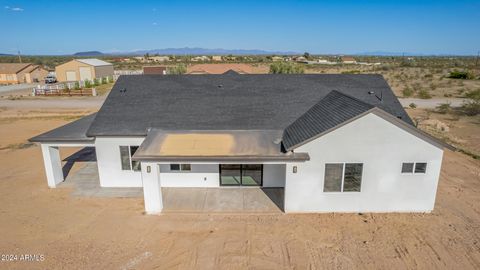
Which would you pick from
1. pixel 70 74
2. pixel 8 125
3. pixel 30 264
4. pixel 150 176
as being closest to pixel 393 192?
pixel 150 176

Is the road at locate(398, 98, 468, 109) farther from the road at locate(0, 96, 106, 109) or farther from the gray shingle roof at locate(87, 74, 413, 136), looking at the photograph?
the road at locate(0, 96, 106, 109)

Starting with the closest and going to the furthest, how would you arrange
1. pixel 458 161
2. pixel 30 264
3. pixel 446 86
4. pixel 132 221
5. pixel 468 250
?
pixel 30 264 < pixel 468 250 < pixel 132 221 < pixel 458 161 < pixel 446 86

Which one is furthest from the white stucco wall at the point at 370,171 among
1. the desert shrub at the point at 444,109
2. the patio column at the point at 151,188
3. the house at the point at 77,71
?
the house at the point at 77,71

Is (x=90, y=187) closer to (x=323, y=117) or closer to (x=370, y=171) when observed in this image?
(x=323, y=117)

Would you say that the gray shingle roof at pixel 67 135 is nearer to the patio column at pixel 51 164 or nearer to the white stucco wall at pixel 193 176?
the patio column at pixel 51 164

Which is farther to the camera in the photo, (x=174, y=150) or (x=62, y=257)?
(x=174, y=150)

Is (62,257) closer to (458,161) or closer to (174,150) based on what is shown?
(174,150)

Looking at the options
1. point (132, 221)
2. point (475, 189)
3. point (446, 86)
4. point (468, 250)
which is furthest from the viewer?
point (446, 86)
